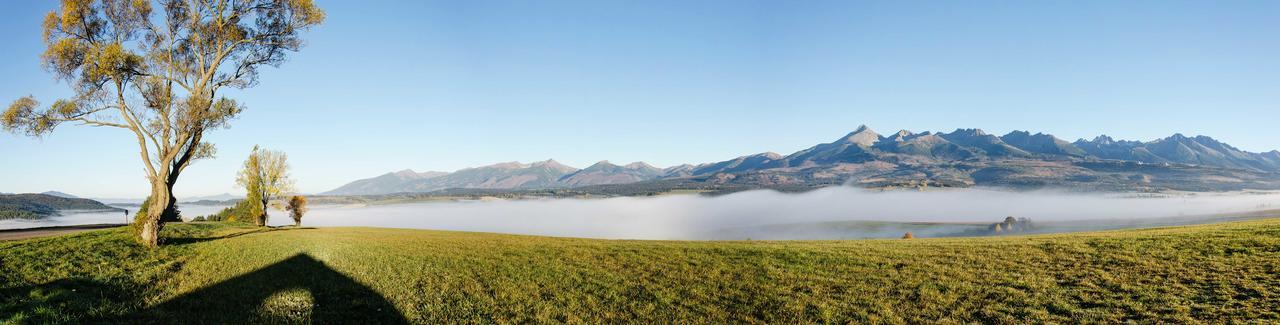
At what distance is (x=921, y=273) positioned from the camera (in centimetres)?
1570

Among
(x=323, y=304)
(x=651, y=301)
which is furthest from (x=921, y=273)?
(x=323, y=304)

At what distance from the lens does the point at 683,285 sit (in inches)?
593

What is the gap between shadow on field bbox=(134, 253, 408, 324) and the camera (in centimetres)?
1128

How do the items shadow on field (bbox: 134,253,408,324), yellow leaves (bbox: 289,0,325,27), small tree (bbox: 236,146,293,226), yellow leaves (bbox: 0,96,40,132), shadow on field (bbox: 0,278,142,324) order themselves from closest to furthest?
shadow on field (bbox: 0,278,142,324)
shadow on field (bbox: 134,253,408,324)
yellow leaves (bbox: 0,96,40,132)
yellow leaves (bbox: 289,0,325,27)
small tree (bbox: 236,146,293,226)

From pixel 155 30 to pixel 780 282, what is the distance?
3491 cm

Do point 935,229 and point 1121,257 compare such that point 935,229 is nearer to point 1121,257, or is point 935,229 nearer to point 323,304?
point 1121,257

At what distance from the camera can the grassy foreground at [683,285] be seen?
11297mm

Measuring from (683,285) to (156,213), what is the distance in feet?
92.2

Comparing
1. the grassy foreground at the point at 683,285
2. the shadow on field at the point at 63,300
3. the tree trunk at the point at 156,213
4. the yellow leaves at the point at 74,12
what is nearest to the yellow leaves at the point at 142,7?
the yellow leaves at the point at 74,12

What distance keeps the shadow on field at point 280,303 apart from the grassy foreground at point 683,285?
0.21ft

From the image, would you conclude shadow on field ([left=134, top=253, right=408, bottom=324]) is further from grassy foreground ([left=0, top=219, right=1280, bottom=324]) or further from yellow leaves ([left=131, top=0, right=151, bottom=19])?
yellow leaves ([left=131, top=0, right=151, bottom=19])

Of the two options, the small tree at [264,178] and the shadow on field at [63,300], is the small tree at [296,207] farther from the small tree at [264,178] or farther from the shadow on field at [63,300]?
the shadow on field at [63,300]

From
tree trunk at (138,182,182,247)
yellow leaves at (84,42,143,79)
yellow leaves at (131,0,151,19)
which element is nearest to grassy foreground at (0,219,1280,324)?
tree trunk at (138,182,182,247)

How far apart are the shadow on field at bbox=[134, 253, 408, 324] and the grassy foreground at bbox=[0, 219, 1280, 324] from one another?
7cm
